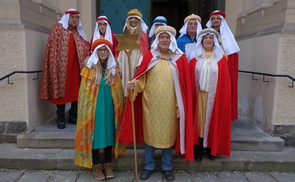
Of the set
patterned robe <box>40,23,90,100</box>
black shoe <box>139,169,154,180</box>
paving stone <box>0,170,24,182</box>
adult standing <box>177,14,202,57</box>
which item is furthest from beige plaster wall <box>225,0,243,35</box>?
paving stone <box>0,170,24,182</box>

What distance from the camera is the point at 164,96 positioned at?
3127mm

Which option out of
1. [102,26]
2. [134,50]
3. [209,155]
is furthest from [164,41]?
[209,155]

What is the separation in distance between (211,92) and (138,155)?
1.35 meters

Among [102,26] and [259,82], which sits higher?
[102,26]

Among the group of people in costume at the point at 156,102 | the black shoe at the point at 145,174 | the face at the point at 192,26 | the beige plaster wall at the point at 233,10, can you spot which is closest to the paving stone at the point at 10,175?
the group of people in costume at the point at 156,102

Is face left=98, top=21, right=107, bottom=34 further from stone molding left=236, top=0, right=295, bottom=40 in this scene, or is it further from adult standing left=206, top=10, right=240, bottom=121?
stone molding left=236, top=0, right=295, bottom=40

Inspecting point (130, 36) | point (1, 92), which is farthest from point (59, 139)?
point (130, 36)

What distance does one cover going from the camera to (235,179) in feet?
11.0

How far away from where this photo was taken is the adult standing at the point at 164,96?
123 inches

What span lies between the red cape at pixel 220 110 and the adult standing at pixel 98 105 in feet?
3.25

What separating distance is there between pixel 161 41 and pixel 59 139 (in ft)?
6.89

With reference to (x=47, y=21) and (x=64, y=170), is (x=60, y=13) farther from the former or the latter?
(x=64, y=170)

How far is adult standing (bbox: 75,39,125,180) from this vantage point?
3.07 m

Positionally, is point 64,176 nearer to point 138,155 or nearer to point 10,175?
→ point 10,175
